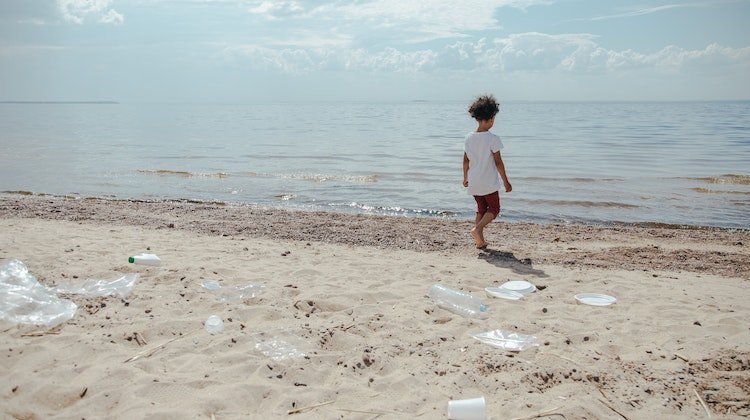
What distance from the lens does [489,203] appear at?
7.10 m

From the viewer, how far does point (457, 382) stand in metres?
3.34

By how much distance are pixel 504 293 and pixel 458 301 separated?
1.59ft

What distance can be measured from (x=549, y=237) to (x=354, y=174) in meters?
8.34

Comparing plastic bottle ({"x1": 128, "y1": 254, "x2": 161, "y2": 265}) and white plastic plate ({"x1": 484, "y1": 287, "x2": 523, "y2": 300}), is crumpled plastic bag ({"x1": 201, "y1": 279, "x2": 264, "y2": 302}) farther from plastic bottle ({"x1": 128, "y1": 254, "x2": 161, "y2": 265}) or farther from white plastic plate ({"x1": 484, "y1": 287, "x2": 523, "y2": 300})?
white plastic plate ({"x1": 484, "y1": 287, "x2": 523, "y2": 300})

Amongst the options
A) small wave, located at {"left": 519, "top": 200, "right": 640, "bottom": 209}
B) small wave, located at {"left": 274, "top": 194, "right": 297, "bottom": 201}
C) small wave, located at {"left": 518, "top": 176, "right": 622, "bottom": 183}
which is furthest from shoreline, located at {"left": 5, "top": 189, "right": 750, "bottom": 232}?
small wave, located at {"left": 518, "top": 176, "right": 622, "bottom": 183}

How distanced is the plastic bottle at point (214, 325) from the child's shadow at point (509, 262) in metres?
3.32

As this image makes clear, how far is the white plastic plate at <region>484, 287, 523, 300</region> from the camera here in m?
4.93

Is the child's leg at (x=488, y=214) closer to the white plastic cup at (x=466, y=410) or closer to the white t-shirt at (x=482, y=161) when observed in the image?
the white t-shirt at (x=482, y=161)

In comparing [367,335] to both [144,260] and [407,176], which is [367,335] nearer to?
[144,260]

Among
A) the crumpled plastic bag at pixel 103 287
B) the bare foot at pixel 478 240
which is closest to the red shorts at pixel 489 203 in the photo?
the bare foot at pixel 478 240

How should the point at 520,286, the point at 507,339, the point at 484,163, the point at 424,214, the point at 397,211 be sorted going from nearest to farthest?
1. the point at 507,339
2. the point at 520,286
3. the point at 484,163
4. the point at 424,214
5. the point at 397,211

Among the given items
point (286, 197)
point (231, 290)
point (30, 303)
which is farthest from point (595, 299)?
point (286, 197)

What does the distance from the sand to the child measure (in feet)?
1.96

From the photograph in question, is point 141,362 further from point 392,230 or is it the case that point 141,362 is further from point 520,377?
point 392,230
